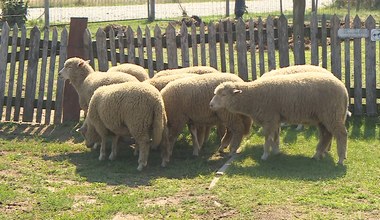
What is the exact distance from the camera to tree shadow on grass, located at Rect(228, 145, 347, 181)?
829cm

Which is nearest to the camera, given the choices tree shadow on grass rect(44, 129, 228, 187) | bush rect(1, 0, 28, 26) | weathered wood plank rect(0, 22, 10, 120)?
tree shadow on grass rect(44, 129, 228, 187)

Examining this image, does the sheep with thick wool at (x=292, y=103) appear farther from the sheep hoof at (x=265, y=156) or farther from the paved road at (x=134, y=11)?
the paved road at (x=134, y=11)

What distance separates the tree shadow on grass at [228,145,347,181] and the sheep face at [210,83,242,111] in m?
0.82

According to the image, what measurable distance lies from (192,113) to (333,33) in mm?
3307

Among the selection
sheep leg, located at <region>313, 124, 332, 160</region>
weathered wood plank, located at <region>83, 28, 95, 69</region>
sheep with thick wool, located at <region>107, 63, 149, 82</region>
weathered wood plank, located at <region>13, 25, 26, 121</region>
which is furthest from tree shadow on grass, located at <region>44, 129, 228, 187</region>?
weathered wood plank, located at <region>13, 25, 26, 121</region>

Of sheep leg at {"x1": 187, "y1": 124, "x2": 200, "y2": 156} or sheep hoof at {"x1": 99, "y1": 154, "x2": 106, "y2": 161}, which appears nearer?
sheep hoof at {"x1": 99, "y1": 154, "x2": 106, "y2": 161}

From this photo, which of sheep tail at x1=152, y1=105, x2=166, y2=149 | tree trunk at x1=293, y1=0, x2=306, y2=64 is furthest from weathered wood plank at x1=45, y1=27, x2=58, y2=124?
tree trunk at x1=293, y1=0, x2=306, y2=64

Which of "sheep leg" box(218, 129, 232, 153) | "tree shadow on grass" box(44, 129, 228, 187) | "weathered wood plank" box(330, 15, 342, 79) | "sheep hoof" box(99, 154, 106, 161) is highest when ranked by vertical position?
"weathered wood plank" box(330, 15, 342, 79)

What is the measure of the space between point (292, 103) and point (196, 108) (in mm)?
1450

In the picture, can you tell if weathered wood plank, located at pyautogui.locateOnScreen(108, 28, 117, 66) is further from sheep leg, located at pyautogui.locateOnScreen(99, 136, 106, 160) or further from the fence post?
sheep leg, located at pyautogui.locateOnScreen(99, 136, 106, 160)

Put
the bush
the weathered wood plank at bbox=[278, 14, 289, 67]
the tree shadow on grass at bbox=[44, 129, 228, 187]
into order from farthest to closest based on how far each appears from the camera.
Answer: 1. the bush
2. the weathered wood plank at bbox=[278, 14, 289, 67]
3. the tree shadow on grass at bbox=[44, 129, 228, 187]

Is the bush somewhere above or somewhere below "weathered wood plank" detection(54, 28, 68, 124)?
above

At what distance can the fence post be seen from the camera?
38.8ft

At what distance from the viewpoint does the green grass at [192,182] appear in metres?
6.93
